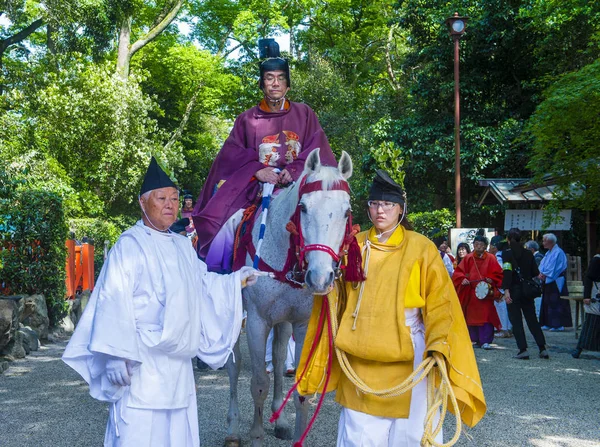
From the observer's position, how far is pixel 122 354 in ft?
12.3

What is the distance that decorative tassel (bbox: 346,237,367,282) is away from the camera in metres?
4.27

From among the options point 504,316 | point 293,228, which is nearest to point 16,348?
point 293,228

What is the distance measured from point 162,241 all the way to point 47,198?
8.82 meters

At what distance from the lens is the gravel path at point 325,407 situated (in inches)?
248

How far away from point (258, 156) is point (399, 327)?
2643 mm

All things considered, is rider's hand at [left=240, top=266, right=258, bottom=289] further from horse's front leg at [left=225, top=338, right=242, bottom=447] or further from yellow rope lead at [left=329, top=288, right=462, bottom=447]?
horse's front leg at [left=225, top=338, right=242, bottom=447]

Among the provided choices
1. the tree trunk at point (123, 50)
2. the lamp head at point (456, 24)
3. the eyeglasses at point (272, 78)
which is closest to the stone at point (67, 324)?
the eyeglasses at point (272, 78)

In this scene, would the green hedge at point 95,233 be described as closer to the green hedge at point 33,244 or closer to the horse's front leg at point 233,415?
the green hedge at point 33,244


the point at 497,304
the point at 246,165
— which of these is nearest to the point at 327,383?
the point at 246,165

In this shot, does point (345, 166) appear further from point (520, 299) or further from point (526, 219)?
point (526, 219)

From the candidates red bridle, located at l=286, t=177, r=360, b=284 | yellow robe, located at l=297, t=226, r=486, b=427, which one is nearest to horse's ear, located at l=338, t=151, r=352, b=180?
red bridle, located at l=286, t=177, r=360, b=284

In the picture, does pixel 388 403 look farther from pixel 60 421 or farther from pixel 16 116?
pixel 16 116

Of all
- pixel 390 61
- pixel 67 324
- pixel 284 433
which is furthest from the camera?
pixel 390 61

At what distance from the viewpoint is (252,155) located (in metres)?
6.30
